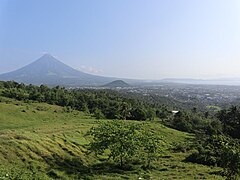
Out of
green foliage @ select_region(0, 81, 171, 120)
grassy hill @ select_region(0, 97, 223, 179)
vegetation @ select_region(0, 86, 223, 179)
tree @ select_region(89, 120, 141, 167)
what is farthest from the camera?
green foliage @ select_region(0, 81, 171, 120)

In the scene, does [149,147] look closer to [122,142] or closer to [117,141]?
[122,142]

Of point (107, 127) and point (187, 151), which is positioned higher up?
point (107, 127)

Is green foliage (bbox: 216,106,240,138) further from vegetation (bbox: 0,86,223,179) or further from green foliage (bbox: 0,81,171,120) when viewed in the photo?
vegetation (bbox: 0,86,223,179)

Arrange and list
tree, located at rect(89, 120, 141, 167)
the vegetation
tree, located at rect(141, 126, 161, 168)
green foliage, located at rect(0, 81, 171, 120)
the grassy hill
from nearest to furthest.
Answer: the grassy hill
the vegetation
tree, located at rect(89, 120, 141, 167)
tree, located at rect(141, 126, 161, 168)
green foliage, located at rect(0, 81, 171, 120)

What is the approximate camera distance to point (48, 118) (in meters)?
65.1

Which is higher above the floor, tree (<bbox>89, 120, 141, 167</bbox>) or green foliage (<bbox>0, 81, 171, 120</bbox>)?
tree (<bbox>89, 120, 141, 167</bbox>)

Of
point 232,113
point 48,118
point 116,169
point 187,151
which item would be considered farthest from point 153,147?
point 232,113

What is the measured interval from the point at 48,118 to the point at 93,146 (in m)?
36.0

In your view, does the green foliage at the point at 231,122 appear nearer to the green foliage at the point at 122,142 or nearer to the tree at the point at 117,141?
the green foliage at the point at 122,142

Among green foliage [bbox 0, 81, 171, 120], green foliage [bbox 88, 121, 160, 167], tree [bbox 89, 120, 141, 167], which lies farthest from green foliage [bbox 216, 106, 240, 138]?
tree [bbox 89, 120, 141, 167]

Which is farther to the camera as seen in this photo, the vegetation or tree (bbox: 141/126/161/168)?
tree (bbox: 141/126/161/168)

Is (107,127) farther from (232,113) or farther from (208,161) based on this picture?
(232,113)

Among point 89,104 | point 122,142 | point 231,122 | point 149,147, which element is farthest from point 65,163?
point 89,104

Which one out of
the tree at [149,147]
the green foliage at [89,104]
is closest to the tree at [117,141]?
the tree at [149,147]
